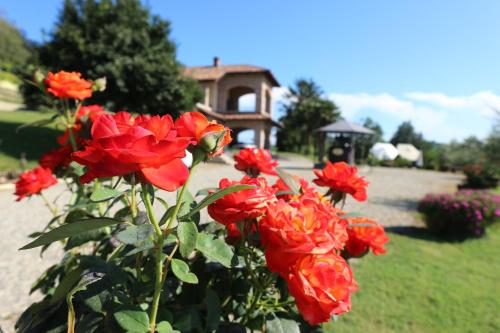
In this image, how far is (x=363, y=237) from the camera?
1131 mm

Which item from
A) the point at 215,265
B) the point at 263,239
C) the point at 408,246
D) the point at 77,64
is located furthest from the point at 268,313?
the point at 77,64

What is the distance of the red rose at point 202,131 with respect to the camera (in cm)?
70

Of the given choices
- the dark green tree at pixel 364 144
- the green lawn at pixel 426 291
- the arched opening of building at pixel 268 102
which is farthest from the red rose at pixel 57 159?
the arched opening of building at pixel 268 102

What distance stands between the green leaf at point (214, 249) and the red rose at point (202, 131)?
7.4 inches

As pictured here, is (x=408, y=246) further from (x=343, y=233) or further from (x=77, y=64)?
→ (x=77, y=64)

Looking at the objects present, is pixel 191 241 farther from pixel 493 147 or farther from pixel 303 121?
pixel 303 121

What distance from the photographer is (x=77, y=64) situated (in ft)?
38.8

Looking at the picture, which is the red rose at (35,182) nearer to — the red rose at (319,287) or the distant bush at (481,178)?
the red rose at (319,287)

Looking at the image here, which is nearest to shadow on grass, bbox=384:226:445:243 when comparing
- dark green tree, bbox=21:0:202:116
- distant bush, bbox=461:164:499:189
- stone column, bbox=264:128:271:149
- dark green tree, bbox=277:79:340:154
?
dark green tree, bbox=21:0:202:116

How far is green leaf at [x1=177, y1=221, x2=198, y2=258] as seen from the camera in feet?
2.10

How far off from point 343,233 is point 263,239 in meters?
0.20

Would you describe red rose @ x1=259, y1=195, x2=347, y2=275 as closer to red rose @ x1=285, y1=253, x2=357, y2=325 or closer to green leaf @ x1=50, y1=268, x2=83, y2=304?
red rose @ x1=285, y1=253, x2=357, y2=325

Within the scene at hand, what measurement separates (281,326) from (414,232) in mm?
5929

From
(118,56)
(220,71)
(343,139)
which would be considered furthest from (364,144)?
(118,56)
